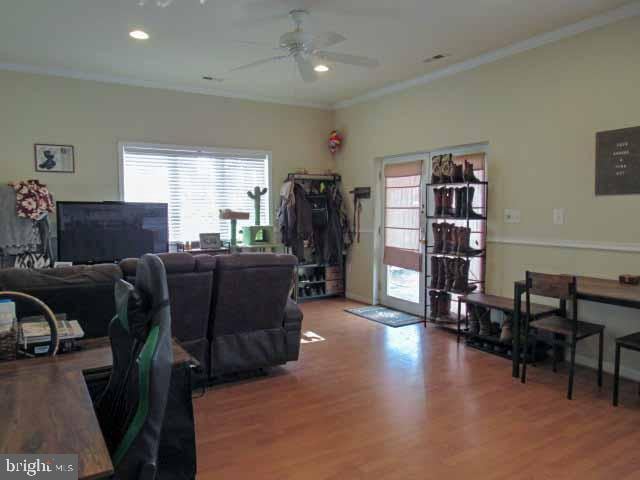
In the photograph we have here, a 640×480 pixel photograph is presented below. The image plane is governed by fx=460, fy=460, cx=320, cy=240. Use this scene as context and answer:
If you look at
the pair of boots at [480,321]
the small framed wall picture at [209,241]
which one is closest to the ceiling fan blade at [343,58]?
the pair of boots at [480,321]

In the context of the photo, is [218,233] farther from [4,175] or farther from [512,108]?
[512,108]

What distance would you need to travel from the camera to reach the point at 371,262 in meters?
6.48

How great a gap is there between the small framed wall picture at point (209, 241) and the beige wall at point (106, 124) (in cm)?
118

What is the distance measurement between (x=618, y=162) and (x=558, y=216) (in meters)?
0.65

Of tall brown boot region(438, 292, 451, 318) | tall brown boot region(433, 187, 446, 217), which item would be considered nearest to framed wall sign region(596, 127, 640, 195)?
tall brown boot region(433, 187, 446, 217)

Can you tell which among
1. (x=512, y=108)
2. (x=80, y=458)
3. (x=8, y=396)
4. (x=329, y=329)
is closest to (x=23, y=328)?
(x=8, y=396)

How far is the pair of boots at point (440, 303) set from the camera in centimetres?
506

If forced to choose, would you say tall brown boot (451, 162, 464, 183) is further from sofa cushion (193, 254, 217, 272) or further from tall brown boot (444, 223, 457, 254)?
sofa cushion (193, 254, 217, 272)

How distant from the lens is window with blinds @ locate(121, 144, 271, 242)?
5.83m

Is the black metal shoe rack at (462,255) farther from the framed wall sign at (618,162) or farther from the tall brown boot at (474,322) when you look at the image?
the framed wall sign at (618,162)

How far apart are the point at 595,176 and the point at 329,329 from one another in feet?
9.78

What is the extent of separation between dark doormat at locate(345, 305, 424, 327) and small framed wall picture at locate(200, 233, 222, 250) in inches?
76.0

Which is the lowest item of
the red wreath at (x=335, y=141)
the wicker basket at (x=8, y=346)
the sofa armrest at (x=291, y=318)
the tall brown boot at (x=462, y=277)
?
A: the sofa armrest at (x=291, y=318)

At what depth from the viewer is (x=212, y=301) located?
3.37m
